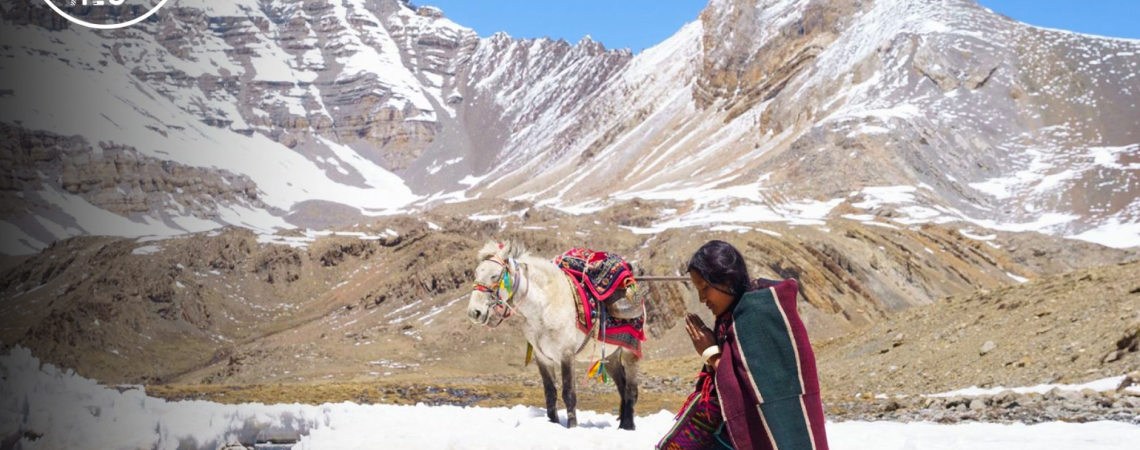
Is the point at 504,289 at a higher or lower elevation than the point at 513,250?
lower

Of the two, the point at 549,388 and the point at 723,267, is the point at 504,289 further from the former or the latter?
the point at 723,267

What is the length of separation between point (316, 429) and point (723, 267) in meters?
5.13

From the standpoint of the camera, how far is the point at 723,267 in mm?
4824

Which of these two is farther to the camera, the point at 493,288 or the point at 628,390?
the point at 628,390

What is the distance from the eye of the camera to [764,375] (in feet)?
15.1

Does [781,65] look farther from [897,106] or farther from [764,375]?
[764,375]

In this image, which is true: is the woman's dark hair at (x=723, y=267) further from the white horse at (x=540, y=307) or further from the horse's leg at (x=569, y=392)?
the horse's leg at (x=569, y=392)

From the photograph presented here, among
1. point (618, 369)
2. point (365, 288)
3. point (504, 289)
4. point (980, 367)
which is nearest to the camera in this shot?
point (504, 289)

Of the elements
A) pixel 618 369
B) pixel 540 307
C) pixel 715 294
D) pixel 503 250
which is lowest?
pixel 618 369

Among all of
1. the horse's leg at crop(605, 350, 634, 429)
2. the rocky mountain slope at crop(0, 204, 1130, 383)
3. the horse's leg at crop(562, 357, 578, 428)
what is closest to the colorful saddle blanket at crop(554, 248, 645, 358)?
the horse's leg at crop(605, 350, 634, 429)

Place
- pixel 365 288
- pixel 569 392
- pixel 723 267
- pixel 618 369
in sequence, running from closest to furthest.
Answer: pixel 723 267 < pixel 569 392 < pixel 618 369 < pixel 365 288

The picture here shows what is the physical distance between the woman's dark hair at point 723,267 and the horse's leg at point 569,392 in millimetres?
5638

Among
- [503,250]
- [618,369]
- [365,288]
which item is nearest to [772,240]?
[365,288]

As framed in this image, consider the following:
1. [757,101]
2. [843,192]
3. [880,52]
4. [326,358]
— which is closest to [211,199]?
[757,101]
